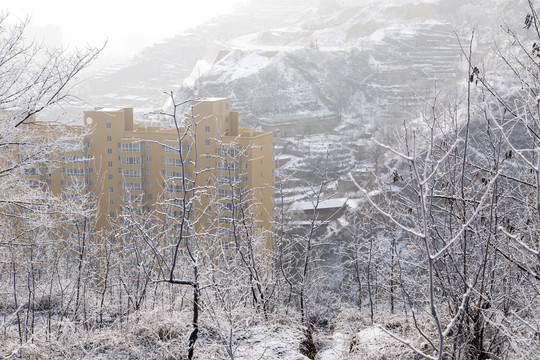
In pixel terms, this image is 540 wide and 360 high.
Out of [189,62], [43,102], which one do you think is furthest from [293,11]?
[43,102]

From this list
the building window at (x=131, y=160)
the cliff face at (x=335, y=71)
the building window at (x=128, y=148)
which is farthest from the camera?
the cliff face at (x=335, y=71)

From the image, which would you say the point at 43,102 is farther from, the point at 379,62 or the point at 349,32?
the point at 349,32

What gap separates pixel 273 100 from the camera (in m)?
48.0

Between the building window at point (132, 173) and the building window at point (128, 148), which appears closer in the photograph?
the building window at point (128, 148)

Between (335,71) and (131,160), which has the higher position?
(335,71)

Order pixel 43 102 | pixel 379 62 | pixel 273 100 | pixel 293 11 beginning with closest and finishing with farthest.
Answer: pixel 43 102, pixel 273 100, pixel 379 62, pixel 293 11

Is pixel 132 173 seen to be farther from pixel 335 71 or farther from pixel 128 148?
pixel 335 71

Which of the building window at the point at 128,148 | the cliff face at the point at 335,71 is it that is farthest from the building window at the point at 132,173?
the cliff face at the point at 335,71

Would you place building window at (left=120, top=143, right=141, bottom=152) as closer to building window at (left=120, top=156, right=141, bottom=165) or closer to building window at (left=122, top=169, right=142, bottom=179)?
building window at (left=120, top=156, right=141, bottom=165)

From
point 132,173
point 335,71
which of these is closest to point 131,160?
point 132,173

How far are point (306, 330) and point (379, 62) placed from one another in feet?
174

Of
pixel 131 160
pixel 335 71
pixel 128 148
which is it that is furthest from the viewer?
pixel 335 71

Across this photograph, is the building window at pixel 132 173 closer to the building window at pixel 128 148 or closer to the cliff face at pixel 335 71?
the building window at pixel 128 148

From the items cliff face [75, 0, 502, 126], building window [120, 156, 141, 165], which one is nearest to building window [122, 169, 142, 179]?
building window [120, 156, 141, 165]
